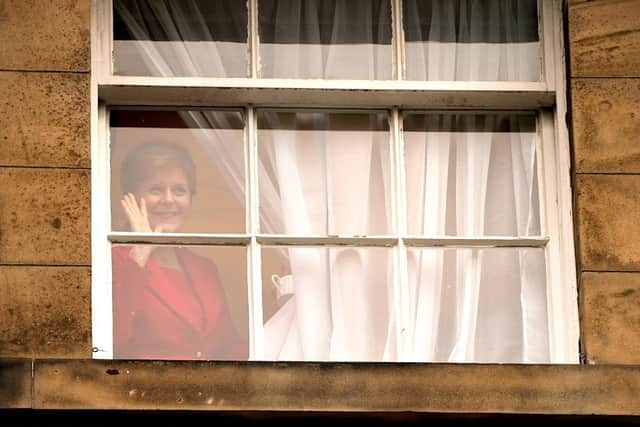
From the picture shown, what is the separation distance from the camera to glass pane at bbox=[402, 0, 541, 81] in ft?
30.4

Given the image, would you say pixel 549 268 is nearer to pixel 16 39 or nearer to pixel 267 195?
pixel 267 195

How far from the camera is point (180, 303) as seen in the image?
29.4 feet

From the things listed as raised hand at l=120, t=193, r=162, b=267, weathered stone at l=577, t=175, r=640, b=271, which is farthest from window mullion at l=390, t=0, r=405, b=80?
raised hand at l=120, t=193, r=162, b=267

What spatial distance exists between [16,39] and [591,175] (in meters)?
1.92

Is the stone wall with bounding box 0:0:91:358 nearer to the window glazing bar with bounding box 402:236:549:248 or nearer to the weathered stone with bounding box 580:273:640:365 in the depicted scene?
the window glazing bar with bounding box 402:236:549:248

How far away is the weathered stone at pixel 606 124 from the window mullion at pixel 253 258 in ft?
3.49

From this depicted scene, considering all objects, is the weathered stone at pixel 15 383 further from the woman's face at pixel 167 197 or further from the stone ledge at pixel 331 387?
the woman's face at pixel 167 197

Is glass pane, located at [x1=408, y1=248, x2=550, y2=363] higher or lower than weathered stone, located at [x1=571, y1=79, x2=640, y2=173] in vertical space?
lower

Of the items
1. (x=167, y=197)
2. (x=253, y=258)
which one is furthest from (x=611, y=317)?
(x=167, y=197)

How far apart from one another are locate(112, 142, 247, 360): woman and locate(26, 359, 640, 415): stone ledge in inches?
16.2

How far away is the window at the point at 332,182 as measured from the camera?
29.4 feet

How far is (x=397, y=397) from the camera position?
8492 millimetres

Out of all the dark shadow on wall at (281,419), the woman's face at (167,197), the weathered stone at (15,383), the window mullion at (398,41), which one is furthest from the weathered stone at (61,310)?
the window mullion at (398,41)

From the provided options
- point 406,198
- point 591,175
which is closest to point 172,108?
point 406,198
